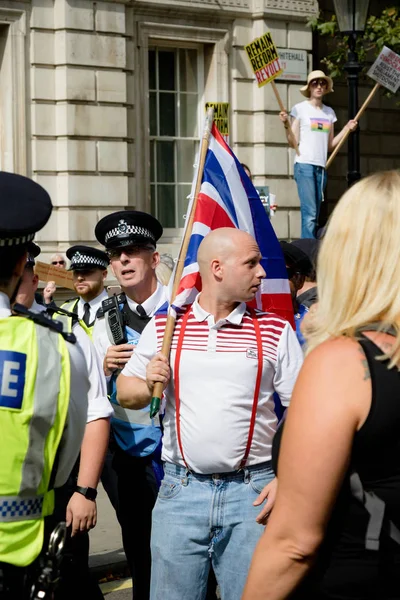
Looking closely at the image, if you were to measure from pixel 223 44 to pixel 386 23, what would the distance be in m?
2.45

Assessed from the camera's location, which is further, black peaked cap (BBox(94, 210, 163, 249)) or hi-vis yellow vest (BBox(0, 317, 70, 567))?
black peaked cap (BBox(94, 210, 163, 249))

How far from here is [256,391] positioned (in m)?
4.62

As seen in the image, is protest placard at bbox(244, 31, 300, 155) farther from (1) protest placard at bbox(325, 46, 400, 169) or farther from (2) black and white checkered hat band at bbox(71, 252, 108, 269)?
(2) black and white checkered hat band at bbox(71, 252, 108, 269)

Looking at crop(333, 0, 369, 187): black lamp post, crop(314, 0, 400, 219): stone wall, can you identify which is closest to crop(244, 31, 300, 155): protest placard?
crop(333, 0, 369, 187): black lamp post

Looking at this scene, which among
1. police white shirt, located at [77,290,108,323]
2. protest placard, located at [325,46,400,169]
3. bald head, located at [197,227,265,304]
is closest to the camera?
bald head, located at [197,227,265,304]

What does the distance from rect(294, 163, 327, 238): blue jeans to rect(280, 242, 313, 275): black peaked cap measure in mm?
9185

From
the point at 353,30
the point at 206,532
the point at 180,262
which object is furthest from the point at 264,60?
the point at 206,532

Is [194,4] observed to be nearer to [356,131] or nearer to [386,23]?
[386,23]

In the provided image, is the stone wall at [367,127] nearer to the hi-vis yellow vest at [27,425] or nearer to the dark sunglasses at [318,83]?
the dark sunglasses at [318,83]

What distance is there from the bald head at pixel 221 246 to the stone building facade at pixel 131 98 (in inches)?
439

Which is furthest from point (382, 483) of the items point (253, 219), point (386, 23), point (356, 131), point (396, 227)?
point (386, 23)

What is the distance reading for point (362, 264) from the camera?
2.72m

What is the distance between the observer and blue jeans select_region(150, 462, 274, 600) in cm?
455

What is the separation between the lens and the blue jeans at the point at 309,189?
1598 centimetres
